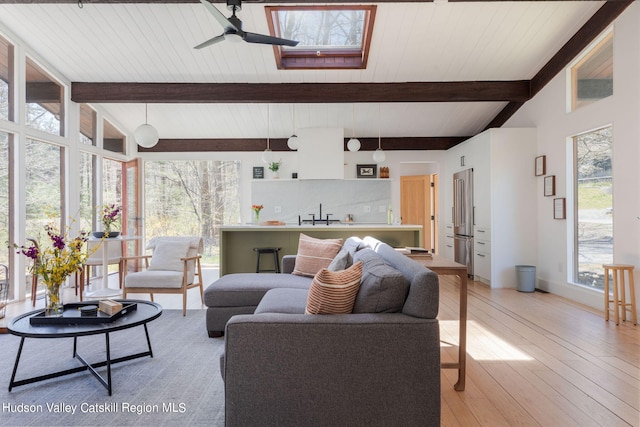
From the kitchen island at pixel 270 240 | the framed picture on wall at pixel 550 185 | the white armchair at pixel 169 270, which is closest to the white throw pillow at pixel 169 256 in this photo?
the white armchair at pixel 169 270

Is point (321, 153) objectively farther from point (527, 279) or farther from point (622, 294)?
point (622, 294)

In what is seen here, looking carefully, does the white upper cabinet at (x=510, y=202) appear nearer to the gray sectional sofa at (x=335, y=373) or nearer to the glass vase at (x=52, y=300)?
the gray sectional sofa at (x=335, y=373)

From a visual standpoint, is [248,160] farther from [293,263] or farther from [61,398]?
[61,398]

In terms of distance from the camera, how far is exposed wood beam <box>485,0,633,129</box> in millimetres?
4125

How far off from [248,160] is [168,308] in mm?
4254

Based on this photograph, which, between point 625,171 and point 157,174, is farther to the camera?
point 157,174

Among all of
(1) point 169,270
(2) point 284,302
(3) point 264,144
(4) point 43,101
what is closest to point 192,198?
(3) point 264,144

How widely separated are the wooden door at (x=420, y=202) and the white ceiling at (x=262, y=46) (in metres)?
3.39

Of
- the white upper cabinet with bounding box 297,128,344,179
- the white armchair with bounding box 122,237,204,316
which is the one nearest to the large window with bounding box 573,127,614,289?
the white upper cabinet with bounding box 297,128,344,179

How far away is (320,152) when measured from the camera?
7172 mm

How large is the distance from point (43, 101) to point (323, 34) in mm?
3823

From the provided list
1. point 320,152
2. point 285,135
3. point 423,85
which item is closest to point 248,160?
point 285,135

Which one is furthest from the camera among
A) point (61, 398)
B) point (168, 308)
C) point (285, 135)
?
point (285, 135)

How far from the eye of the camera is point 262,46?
4.80 m
